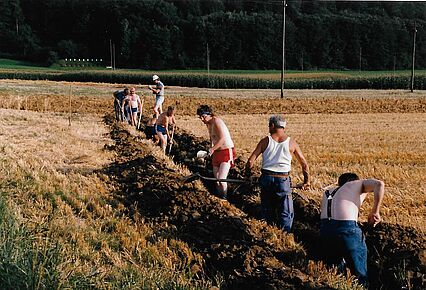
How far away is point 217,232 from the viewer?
710 centimetres


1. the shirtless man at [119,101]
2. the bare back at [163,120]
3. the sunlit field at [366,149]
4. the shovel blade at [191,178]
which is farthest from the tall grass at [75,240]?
the shirtless man at [119,101]

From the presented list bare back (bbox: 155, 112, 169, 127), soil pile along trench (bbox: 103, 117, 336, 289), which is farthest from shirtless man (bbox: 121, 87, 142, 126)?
soil pile along trench (bbox: 103, 117, 336, 289)

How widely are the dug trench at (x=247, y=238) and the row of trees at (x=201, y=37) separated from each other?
74744mm

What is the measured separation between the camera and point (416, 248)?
656cm

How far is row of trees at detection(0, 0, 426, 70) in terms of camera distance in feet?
272

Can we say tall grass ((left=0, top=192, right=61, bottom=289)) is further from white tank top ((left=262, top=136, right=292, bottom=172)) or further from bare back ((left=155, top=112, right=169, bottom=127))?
bare back ((left=155, top=112, right=169, bottom=127))

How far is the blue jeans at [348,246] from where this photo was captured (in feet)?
20.3

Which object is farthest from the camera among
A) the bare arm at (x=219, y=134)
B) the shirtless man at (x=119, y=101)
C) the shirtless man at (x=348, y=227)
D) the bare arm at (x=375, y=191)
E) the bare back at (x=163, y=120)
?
the shirtless man at (x=119, y=101)

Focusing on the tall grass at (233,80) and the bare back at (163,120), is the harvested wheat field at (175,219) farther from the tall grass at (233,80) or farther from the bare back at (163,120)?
the tall grass at (233,80)

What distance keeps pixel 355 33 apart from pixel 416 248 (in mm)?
80068

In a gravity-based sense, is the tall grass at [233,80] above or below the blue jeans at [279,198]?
above

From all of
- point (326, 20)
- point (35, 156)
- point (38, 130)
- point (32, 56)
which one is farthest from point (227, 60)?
point (35, 156)

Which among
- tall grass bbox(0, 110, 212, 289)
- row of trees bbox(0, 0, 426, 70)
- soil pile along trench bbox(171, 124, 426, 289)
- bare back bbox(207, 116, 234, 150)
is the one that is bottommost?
soil pile along trench bbox(171, 124, 426, 289)

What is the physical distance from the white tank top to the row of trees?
7640 cm
